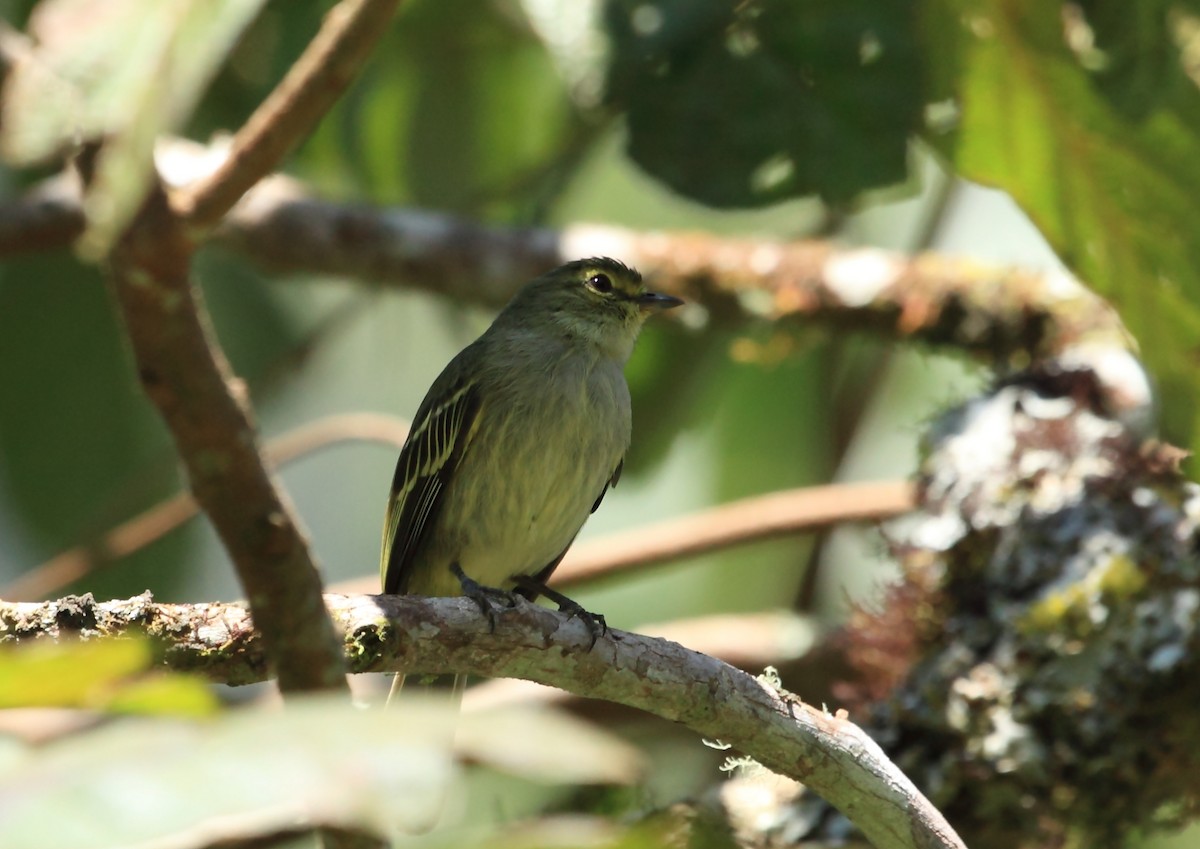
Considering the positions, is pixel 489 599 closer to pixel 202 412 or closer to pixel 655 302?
pixel 202 412

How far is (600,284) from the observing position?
496 cm

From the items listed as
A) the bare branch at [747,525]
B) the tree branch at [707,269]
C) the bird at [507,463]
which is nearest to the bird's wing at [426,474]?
the bird at [507,463]

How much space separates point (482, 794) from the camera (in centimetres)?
564

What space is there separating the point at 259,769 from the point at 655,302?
4158mm

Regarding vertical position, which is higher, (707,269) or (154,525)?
(707,269)

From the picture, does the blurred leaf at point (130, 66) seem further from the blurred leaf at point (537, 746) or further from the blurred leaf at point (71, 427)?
the blurred leaf at point (71, 427)

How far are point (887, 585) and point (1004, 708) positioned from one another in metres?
0.66

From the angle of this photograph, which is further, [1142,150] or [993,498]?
[993,498]

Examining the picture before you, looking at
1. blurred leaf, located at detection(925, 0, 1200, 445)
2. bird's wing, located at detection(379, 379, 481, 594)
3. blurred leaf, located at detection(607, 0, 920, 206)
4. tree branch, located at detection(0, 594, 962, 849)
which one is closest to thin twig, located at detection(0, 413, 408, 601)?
bird's wing, located at detection(379, 379, 481, 594)

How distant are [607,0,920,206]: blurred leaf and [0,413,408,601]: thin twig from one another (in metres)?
1.72

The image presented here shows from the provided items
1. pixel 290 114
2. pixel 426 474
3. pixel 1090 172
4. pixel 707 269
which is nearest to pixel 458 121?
pixel 707 269

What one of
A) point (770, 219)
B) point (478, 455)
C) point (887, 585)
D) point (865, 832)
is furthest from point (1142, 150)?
point (770, 219)

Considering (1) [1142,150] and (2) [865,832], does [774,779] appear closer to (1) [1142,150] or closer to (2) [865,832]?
(2) [865,832]

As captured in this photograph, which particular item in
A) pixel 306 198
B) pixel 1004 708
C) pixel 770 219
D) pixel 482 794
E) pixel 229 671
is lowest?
pixel 482 794
